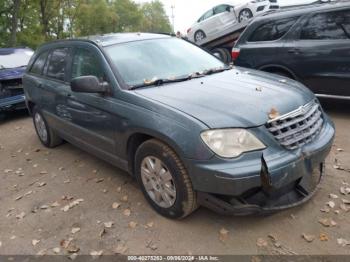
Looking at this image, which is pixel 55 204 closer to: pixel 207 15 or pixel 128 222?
pixel 128 222

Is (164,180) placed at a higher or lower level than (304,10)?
lower

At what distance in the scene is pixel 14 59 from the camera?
8.77m

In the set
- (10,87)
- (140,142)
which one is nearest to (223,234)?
(140,142)

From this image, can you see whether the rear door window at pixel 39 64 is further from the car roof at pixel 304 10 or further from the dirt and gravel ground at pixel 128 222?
the car roof at pixel 304 10

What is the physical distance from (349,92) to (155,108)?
3728 millimetres

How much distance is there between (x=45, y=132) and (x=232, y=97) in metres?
3.56

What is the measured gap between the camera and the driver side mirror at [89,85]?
3684 mm

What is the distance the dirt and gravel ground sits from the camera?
10.2 feet

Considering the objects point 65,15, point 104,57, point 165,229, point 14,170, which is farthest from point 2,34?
point 165,229

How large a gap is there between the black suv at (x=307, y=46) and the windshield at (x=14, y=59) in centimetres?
521

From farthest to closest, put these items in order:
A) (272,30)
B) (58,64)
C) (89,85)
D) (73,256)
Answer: (272,30) < (58,64) < (89,85) < (73,256)

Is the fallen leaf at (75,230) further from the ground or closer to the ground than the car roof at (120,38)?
Answer: closer to the ground

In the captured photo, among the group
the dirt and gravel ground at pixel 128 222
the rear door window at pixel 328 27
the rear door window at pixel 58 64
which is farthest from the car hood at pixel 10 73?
the rear door window at pixel 328 27

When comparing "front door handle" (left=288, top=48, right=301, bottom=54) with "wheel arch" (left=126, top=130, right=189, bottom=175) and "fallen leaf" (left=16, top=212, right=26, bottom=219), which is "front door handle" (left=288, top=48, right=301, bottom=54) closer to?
"wheel arch" (left=126, top=130, right=189, bottom=175)
